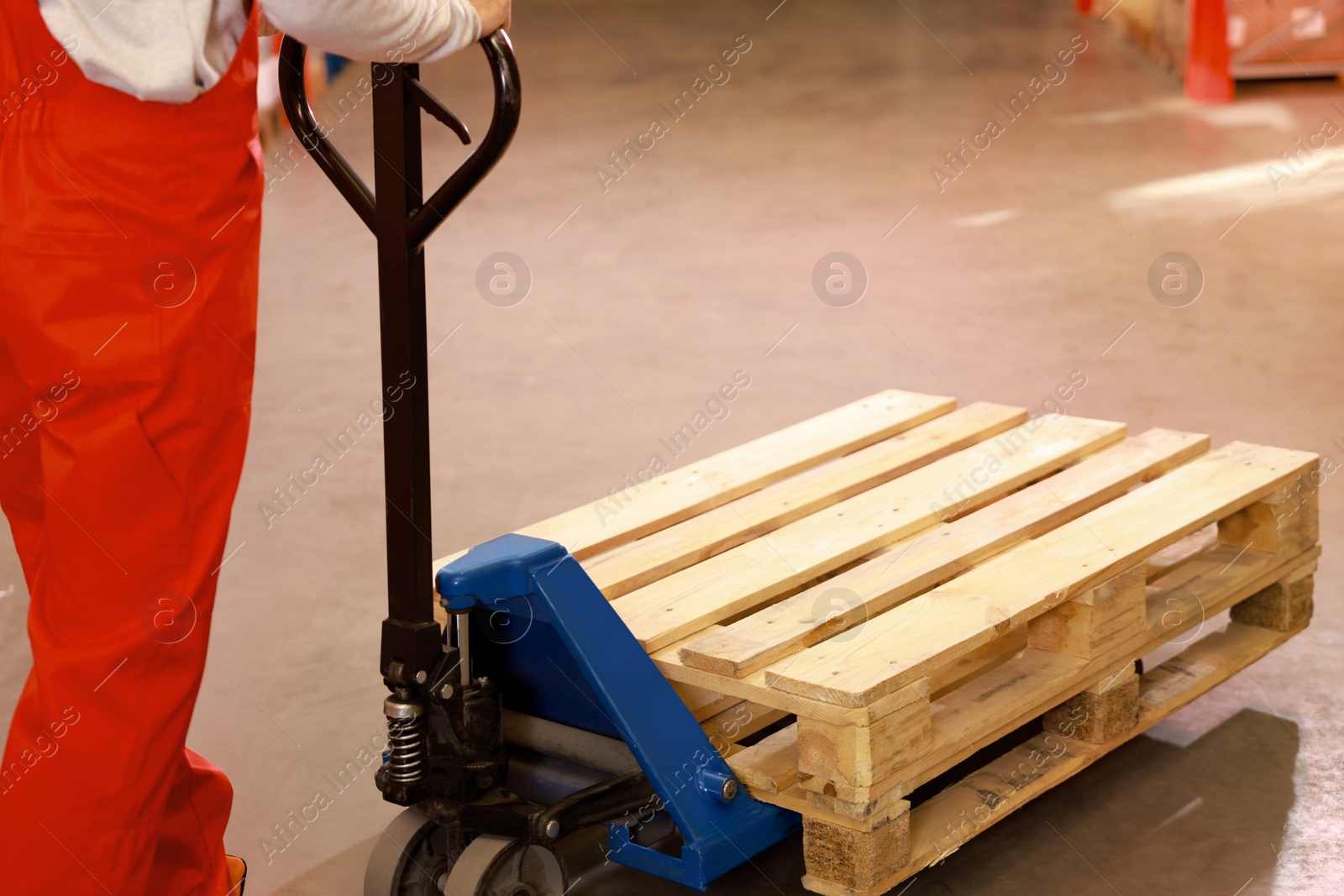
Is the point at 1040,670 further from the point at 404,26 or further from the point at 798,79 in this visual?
the point at 798,79

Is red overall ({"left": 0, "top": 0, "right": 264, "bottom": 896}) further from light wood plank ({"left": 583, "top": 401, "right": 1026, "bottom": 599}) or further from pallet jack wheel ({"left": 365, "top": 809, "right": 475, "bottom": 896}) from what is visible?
light wood plank ({"left": 583, "top": 401, "right": 1026, "bottom": 599})

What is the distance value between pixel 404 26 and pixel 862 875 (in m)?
1.35

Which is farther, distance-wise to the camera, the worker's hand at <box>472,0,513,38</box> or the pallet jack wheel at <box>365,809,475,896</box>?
the pallet jack wheel at <box>365,809,475,896</box>

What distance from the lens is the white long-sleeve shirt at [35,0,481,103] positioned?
188cm

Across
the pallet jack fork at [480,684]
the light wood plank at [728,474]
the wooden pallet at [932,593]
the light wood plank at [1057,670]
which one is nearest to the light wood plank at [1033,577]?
the wooden pallet at [932,593]

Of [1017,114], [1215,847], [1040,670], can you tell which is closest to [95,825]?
[1040,670]

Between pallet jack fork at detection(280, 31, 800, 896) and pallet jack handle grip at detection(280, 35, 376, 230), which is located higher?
pallet jack handle grip at detection(280, 35, 376, 230)

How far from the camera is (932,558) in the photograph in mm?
2701

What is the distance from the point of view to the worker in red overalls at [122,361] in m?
1.93

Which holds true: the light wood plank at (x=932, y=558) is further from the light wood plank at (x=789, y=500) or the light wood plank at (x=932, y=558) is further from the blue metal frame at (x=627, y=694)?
the light wood plank at (x=789, y=500)

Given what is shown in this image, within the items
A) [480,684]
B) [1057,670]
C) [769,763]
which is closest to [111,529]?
[480,684]

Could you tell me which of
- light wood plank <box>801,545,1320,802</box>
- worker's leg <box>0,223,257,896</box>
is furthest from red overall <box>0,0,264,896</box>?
light wood plank <box>801,545,1320,802</box>

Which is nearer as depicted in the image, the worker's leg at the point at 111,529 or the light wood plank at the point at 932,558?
the worker's leg at the point at 111,529

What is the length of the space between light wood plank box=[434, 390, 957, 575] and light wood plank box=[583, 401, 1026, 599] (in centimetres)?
2
